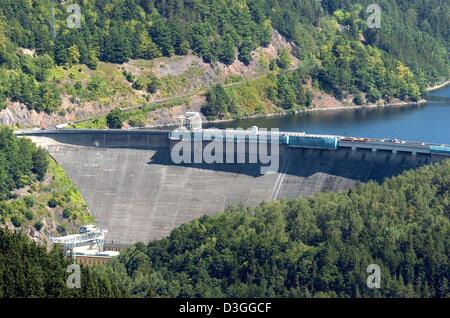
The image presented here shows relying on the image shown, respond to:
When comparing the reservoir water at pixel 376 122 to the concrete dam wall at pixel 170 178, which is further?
the reservoir water at pixel 376 122

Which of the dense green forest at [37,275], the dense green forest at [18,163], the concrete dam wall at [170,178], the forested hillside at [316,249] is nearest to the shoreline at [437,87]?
the concrete dam wall at [170,178]

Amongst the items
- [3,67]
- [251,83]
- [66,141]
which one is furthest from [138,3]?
[66,141]

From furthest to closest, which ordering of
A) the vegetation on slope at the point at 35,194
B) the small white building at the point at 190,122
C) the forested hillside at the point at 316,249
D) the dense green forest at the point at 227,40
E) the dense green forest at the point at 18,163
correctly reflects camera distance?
the dense green forest at the point at 227,40, the small white building at the point at 190,122, the dense green forest at the point at 18,163, the vegetation on slope at the point at 35,194, the forested hillside at the point at 316,249

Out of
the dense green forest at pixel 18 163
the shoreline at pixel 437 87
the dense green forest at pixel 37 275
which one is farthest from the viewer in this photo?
the shoreline at pixel 437 87

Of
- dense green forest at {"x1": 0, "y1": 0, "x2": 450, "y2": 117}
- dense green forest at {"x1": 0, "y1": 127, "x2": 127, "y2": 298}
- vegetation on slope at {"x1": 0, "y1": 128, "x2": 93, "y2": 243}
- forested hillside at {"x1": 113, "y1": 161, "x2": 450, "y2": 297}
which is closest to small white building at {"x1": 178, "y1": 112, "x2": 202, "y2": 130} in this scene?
vegetation on slope at {"x1": 0, "y1": 128, "x2": 93, "y2": 243}

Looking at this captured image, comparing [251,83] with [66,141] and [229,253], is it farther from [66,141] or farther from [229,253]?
[229,253]

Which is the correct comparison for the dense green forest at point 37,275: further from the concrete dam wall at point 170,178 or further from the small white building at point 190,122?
the small white building at point 190,122
